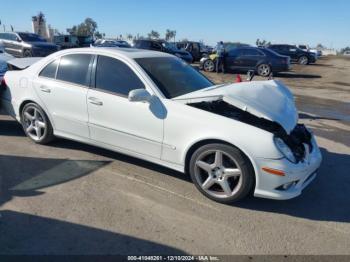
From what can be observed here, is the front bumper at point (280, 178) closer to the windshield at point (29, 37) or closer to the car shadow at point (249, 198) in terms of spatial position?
the car shadow at point (249, 198)

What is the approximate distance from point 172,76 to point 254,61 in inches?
635

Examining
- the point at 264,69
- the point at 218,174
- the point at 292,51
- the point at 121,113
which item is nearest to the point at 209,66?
the point at 264,69

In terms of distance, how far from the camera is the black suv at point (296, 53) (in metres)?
31.2

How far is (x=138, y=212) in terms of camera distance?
3867mm

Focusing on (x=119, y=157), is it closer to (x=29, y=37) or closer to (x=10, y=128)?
(x=10, y=128)

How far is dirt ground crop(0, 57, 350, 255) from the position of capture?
3328mm

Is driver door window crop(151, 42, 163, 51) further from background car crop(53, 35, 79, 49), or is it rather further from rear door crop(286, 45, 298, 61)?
rear door crop(286, 45, 298, 61)

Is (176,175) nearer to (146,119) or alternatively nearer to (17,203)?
(146,119)

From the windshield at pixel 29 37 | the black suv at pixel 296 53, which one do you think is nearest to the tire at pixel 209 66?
the windshield at pixel 29 37

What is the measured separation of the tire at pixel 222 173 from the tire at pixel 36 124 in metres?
2.53

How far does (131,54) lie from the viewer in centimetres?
498

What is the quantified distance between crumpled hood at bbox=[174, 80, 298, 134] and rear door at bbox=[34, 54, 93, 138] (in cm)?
148

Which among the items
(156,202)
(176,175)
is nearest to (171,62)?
(176,175)

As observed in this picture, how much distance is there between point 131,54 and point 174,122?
1339mm
